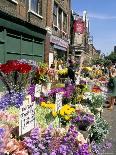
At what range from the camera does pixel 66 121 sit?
6766 millimetres

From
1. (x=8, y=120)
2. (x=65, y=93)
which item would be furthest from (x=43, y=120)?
(x=65, y=93)

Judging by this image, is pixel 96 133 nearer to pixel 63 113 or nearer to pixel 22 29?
pixel 63 113

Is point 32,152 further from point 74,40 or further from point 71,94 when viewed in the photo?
point 74,40

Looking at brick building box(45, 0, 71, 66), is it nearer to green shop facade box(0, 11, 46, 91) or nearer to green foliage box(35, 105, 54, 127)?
green shop facade box(0, 11, 46, 91)

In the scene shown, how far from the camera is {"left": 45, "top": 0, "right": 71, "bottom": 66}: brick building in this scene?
25.0 m

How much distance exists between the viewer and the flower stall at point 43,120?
4.41 meters

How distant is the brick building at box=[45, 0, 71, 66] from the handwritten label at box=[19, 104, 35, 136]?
768 inches

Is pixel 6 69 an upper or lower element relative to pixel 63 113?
upper

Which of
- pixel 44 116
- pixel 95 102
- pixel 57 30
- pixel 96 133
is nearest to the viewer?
pixel 44 116

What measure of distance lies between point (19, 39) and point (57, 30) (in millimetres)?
10057

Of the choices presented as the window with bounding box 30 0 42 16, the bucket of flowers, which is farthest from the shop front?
the bucket of flowers

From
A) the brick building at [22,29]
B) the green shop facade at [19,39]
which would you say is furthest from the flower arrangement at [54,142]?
the brick building at [22,29]

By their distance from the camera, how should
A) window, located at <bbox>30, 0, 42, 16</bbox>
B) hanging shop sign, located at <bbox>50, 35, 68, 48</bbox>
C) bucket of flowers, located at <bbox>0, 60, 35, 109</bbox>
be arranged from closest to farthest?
1. bucket of flowers, located at <bbox>0, 60, 35, 109</bbox>
2. window, located at <bbox>30, 0, 42, 16</bbox>
3. hanging shop sign, located at <bbox>50, 35, 68, 48</bbox>

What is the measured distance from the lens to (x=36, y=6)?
75.7 ft
